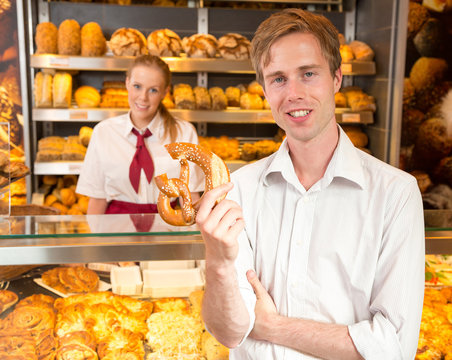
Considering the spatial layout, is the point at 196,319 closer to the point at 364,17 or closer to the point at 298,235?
the point at 298,235

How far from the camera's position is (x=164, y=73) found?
270 centimetres

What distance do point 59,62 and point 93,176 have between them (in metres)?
1.18

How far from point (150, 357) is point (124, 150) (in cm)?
149

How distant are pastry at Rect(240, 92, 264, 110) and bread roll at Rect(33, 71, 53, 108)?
1.46 meters

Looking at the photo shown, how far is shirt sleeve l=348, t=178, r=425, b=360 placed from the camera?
107cm

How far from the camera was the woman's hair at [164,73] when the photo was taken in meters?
2.66

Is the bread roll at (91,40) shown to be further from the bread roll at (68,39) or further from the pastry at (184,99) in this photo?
the pastry at (184,99)

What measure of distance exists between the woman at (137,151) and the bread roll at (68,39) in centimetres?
108

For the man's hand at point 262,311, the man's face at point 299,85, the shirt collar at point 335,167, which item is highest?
the man's face at point 299,85

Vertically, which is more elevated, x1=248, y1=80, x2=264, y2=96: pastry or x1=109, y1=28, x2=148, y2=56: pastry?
x1=109, y1=28, x2=148, y2=56: pastry

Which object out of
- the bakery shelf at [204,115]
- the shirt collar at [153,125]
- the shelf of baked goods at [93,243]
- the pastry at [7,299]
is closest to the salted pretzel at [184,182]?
the shelf of baked goods at [93,243]

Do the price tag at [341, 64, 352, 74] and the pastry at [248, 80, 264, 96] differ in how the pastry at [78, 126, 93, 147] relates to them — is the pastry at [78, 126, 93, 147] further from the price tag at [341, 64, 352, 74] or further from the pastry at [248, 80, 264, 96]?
the price tag at [341, 64, 352, 74]

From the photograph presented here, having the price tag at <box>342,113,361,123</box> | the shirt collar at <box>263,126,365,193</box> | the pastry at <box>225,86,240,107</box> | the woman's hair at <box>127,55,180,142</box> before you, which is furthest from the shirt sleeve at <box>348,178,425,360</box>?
the pastry at <box>225,86,240,107</box>

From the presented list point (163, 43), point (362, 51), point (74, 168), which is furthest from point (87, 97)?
point (362, 51)
